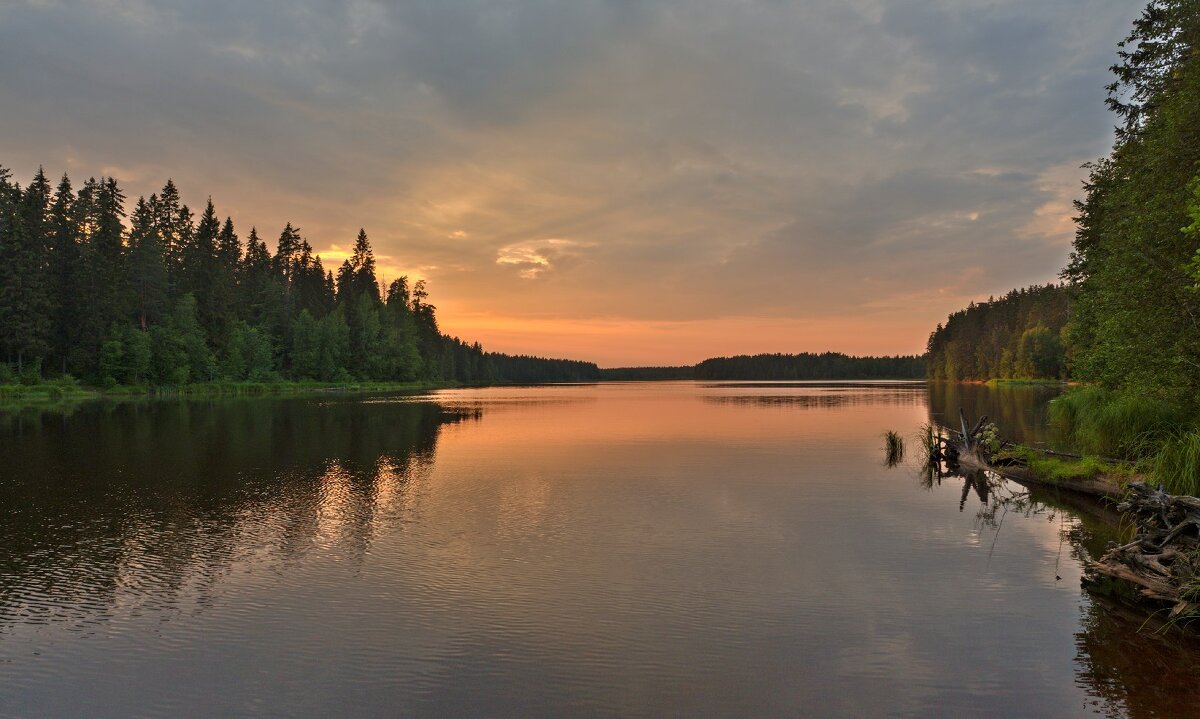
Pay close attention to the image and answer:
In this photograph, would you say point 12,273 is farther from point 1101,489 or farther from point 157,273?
point 1101,489

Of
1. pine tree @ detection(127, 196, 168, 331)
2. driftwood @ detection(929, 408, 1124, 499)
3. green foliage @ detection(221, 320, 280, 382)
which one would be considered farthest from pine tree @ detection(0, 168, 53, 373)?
driftwood @ detection(929, 408, 1124, 499)

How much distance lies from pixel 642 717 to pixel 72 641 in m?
10.6

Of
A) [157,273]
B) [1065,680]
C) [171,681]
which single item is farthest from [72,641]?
[157,273]

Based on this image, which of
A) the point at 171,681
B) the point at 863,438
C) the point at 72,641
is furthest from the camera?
the point at 863,438

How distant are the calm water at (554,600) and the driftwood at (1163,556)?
0.93 meters

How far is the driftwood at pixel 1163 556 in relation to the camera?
1299 cm

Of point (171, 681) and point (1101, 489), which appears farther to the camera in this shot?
point (1101, 489)

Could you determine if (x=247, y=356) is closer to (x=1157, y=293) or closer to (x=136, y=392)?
(x=136, y=392)

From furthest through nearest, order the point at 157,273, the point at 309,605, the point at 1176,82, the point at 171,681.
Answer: the point at 157,273 < the point at 1176,82 < the point at 309,605 < the point at 171,681

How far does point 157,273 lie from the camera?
110500 mm

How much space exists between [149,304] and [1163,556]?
430ft

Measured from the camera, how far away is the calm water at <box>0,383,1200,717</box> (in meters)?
10.4

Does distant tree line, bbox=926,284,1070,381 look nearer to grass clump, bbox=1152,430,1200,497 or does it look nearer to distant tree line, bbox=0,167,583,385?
grass clump, bbox=1152,430,1200,497

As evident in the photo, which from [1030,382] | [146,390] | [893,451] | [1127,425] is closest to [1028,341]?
[1030,382]
